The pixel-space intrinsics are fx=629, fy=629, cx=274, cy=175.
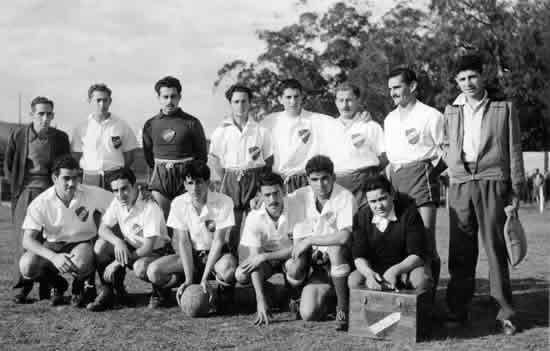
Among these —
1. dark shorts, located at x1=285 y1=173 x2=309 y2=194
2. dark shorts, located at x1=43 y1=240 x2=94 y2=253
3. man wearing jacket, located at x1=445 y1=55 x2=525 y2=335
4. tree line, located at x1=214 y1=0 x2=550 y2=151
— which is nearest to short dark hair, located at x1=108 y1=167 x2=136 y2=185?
dark shorts, located at x1=43 y1=240 x2=94 y2=253

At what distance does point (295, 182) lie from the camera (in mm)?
6160

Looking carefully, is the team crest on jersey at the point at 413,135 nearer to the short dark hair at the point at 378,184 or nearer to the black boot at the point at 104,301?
the short dark hair at the point at 378,184

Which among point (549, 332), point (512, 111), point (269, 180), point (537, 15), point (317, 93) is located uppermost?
point (537, 15)

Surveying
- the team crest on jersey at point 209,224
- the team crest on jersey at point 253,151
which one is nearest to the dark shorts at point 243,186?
the team crest on jersey at point 253,151

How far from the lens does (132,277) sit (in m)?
7.55

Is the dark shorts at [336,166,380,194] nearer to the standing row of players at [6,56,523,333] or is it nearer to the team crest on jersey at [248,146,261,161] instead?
the standing row of players at [6,56,523,333]

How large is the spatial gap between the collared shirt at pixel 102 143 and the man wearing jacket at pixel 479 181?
3.43 m

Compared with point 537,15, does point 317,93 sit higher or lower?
lower

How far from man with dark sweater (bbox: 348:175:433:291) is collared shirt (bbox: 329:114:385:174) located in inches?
35.0

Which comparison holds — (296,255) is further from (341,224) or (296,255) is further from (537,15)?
(537,15)

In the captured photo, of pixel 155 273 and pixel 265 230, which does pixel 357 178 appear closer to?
pixel 265 230

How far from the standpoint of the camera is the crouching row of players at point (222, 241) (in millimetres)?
5039

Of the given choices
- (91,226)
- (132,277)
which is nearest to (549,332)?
(91,226)

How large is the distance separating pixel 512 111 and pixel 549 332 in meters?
1.76
